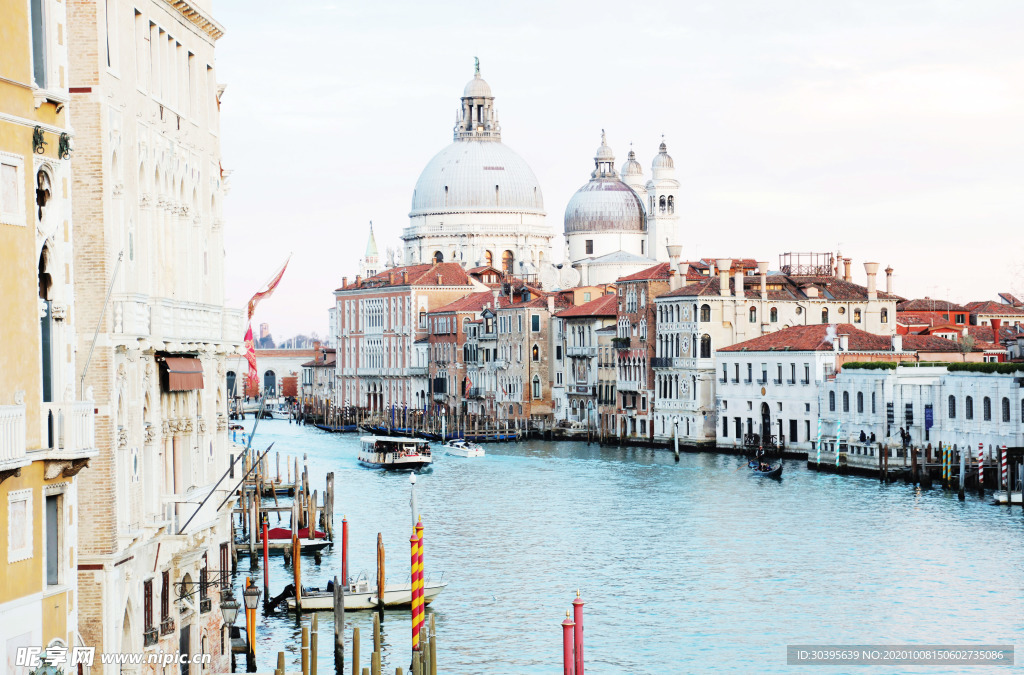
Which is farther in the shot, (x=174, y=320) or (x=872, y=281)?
(x=872, y=281)

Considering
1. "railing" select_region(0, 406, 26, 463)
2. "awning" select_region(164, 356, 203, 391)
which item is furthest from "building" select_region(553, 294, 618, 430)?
"railing" select_region(0, 406, 26, 463)

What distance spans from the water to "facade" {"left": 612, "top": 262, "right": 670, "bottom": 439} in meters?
14.9

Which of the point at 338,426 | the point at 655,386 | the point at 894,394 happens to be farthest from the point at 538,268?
the point at 894,394

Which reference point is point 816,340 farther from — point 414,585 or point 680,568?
point 414,585

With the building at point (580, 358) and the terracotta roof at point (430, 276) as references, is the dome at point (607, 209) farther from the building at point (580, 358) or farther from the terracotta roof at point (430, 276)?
the building at point (580, 358)

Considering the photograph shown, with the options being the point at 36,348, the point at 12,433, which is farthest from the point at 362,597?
the point at 12,433

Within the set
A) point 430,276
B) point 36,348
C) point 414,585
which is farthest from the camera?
point 430,276

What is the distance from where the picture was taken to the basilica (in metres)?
86.6

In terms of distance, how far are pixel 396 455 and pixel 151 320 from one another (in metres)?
36.7

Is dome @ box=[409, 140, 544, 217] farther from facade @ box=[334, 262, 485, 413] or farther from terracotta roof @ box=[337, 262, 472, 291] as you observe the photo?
terracotta roof @ box=[337, 262, 472, 291]

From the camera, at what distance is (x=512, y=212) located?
9219 centimetres

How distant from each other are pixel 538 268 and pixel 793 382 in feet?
136

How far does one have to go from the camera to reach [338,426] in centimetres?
7650

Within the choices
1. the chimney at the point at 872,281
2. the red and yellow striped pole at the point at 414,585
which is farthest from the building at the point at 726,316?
the red and yellow striped pole at the point at 414,585
